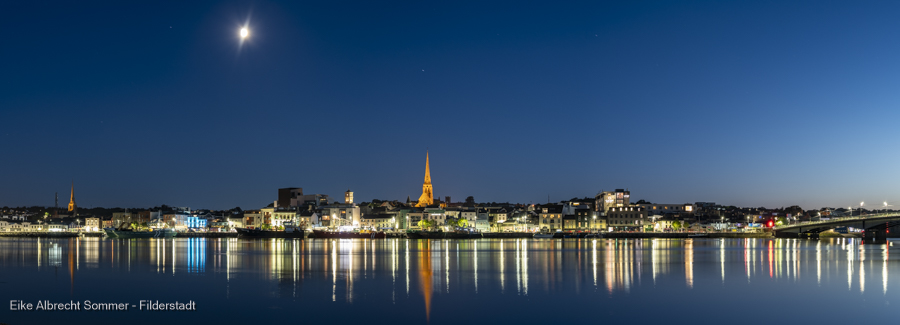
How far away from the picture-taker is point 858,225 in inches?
3295

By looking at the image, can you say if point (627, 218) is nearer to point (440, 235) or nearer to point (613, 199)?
point (613, 199)

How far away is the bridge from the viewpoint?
3086 inches

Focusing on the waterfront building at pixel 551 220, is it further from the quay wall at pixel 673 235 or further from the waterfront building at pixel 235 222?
the waterfront building at pixel 235 222

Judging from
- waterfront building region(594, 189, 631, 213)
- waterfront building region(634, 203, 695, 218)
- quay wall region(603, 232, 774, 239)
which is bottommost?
quay wall region(603, 232, 774, 239)

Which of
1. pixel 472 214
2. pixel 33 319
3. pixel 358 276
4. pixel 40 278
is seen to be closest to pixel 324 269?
pixel 358 276

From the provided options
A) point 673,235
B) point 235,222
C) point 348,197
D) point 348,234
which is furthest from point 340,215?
point 673,235

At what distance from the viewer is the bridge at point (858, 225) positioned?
78.4 meters

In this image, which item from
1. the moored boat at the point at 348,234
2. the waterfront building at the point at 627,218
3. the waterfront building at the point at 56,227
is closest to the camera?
the moored boat at the point at 348,234

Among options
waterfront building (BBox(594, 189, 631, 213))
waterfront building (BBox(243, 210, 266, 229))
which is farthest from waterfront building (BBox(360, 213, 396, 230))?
waterfront building (BBox(594, 189, 631, 213))

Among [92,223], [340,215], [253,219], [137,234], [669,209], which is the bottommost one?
[137,234]

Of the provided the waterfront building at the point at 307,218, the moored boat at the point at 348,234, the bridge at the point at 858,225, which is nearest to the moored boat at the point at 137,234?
the waterfront building at the point at 307,218

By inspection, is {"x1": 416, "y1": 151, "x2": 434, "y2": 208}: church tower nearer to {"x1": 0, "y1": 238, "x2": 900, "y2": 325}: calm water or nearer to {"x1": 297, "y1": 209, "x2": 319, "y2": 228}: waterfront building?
{"x1": 297, "y1": 209, "x2": 319, "y2": 228}: waterfront building

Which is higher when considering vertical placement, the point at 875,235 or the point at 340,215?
the point at 340,215

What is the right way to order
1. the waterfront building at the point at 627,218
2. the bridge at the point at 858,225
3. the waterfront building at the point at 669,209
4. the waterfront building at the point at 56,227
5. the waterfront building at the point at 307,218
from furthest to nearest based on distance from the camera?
the waterfront building at the point at 56,227, the waterfront building at the point at 669,209, the waterfront building at the point at 307,218, the waterfront building at the point at 627,218, the bridge at the point at 858,225
